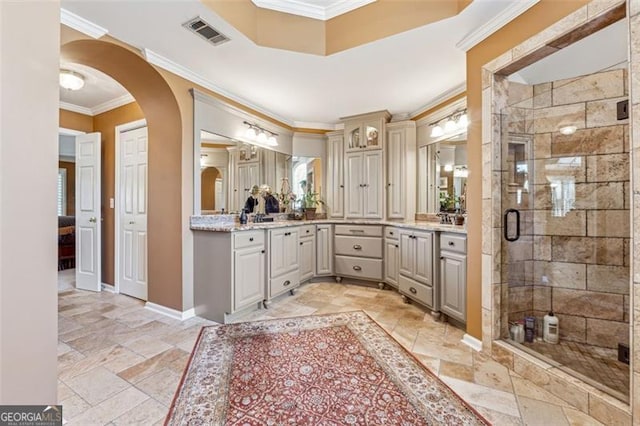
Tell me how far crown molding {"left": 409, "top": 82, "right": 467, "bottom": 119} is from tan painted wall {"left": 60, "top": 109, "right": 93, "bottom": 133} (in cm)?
432

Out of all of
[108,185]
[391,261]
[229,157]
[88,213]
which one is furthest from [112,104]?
[391,261]

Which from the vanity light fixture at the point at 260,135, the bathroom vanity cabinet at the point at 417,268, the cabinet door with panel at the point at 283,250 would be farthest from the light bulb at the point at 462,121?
the vanity light fixture at the point at 260,135

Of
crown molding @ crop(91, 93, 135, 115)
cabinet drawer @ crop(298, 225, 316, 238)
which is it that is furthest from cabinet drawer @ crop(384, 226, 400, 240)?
crown molding @ crop(91, 93, 135, 115)

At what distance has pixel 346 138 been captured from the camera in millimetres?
4082

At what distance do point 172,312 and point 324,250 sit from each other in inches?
76.9

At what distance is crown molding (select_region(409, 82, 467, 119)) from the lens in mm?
2918

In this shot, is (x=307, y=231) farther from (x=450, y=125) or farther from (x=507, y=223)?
(x=507, y=223)

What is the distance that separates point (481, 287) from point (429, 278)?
671mm

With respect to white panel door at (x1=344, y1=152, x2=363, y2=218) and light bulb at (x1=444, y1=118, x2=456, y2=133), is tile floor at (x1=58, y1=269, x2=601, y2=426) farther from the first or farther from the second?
light bulb at (x1=444, y1=118, x2=456, y2=133)

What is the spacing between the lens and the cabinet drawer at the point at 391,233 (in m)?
→ 3.34

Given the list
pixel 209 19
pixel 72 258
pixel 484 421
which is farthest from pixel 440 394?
pixel 72 258

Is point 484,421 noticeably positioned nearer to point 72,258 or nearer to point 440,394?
point 440,394

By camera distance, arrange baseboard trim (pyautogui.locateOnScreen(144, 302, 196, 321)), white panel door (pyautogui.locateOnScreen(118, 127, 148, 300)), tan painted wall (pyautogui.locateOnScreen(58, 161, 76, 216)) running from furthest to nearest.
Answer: tan painted wall (pyautogui.locateOnScreen(58, 161, 76, 216))
white panel door (pyautogui.locateOnScreen(118, 127, 148, 300))
baseboard trim (pyautogui.locateOnScreen(144, 302, 196, 321))

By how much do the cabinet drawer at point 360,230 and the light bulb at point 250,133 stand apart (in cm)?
161
